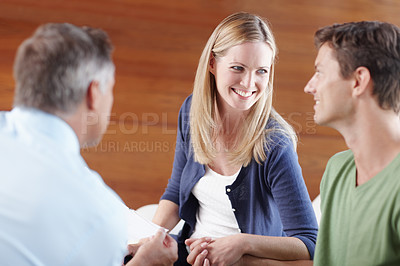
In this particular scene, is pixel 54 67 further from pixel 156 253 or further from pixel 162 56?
pixel 162 56

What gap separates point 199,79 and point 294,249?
2.45ft

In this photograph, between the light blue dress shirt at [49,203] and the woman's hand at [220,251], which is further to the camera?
the woman's hand at [220,251]

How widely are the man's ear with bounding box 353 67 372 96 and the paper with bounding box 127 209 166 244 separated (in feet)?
2.62

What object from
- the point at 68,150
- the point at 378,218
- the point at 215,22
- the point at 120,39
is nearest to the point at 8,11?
the point at 120,39

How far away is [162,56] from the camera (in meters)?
3.39

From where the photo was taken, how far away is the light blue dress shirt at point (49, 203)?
915 mm

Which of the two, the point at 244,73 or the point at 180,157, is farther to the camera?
the point at 180,157

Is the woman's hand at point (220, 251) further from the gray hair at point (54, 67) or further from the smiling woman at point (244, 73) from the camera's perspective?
the gray hair at point (54, 67)

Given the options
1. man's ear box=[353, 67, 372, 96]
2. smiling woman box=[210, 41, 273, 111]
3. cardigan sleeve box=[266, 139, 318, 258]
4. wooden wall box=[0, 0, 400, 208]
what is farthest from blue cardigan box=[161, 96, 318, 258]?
wooden wall box=[0, 0, 400, 208]

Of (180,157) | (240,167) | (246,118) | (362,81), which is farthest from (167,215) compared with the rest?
(362,81)

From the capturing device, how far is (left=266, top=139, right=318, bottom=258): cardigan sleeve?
1618 millimetres

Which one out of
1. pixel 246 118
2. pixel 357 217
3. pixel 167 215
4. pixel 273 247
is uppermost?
pixel 246 118

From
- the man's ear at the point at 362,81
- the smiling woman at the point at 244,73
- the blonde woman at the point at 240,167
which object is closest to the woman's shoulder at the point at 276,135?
the blonde woman at the point at 240,167

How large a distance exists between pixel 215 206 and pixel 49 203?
938 mm
